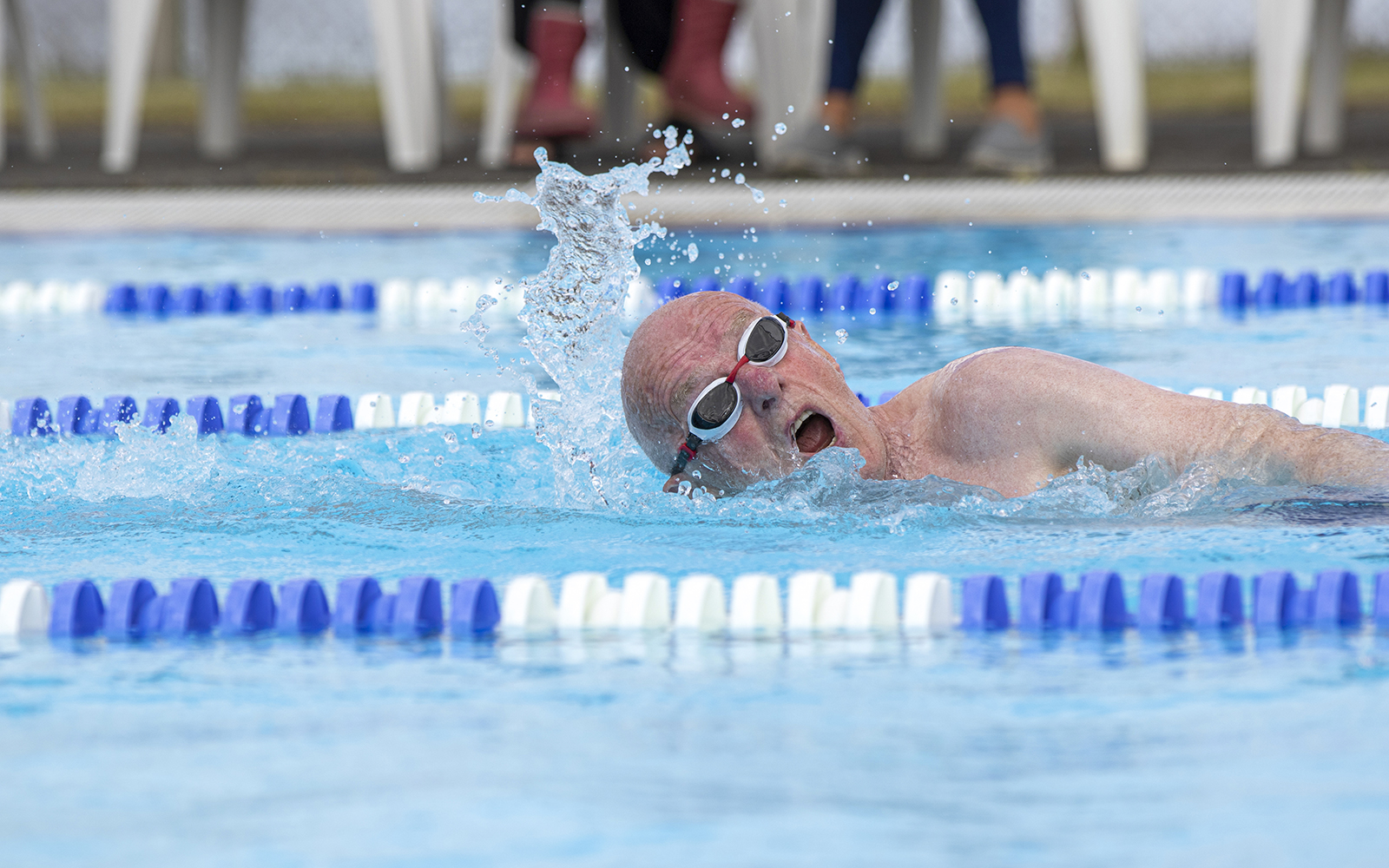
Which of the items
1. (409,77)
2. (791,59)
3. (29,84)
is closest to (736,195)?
(791,59)

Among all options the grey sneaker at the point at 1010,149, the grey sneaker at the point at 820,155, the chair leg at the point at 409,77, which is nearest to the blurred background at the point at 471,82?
the chair leg at the point at 409,77

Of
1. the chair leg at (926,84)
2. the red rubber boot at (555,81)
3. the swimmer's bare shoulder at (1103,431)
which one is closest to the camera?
the swimmer's bare shoulder at (1103,431)

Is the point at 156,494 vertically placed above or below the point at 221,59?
below

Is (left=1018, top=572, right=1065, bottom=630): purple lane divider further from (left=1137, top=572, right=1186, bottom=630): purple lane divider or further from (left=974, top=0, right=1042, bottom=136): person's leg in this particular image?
(left=974, top=0, right=1042, bottom=136): person's leg

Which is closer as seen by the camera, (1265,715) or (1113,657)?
(1265,715)

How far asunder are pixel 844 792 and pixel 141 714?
2.46ft

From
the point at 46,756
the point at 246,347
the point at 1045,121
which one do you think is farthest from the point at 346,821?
the point at 1045,121

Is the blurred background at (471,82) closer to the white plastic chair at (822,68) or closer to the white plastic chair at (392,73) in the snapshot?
the white plastic chair at (392,73)

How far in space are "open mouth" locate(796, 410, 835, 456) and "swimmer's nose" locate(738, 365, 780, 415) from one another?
0.19 ft

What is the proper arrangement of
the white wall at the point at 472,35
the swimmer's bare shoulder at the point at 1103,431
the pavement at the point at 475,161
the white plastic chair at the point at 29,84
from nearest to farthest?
the swimmer's bare shoulder at the point at 1103,431 → the pavement at the point at 475,161 → the white plastic chair at the point at 29,84 → the white wall at the point at 472,35

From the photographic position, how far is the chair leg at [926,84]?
777cm

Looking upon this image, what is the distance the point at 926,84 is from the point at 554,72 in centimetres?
185

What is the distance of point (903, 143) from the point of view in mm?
8367

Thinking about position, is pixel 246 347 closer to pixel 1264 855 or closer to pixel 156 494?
pixel 156 494
